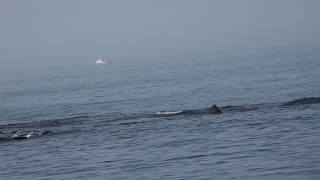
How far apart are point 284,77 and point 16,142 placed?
5080 cm

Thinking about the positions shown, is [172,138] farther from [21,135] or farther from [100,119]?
[100,119]

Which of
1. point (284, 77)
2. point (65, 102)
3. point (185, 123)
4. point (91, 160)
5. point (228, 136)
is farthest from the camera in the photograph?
point (284, 77)

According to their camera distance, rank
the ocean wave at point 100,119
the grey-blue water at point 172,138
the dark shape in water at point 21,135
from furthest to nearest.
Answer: the ocean wave at point 100,119 → the dark shape in water at point 21,135 → the grey-blue water at point 172,138

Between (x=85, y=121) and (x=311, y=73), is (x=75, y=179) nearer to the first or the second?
(x=85, y=121)

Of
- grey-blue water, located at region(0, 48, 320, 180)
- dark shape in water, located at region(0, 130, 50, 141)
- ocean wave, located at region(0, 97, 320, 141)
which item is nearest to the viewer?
grey-blue water, located at region(0, 48, 320, 180)

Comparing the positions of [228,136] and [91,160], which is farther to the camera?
[228,136]

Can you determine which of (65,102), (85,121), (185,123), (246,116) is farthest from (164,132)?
(65,102)

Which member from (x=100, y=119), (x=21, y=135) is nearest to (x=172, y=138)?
(x=21, y=135)

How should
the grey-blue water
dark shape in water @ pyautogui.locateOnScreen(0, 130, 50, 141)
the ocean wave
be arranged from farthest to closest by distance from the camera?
the ocean wave
dark shape in water @ pyautogui.locateOnScreen(0, 130, 50, 141)
the grey-blue water

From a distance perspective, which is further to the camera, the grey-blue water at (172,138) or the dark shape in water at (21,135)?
the dark shape in water at (21,135)

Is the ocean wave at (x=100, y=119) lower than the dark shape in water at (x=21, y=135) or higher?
higher

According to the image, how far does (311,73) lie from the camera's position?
92875 millimetres

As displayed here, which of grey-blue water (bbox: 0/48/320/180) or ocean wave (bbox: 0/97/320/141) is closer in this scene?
grey-blue water (bbox: 0/48/320/180)

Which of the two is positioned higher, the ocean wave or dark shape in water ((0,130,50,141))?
the ocean wave
